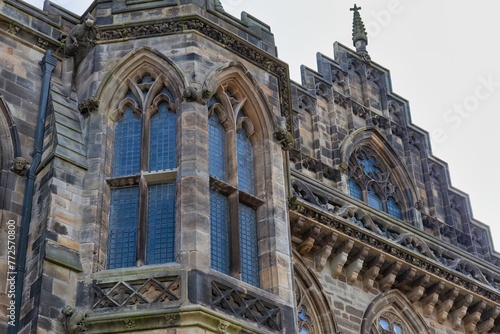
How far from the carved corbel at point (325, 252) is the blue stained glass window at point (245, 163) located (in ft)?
10.6

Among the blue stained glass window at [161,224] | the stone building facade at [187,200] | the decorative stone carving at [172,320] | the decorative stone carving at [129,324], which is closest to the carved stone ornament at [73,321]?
the stone building facade at [187,200]

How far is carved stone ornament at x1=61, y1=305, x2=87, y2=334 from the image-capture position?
47.3 feet

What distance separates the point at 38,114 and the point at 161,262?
342 cm

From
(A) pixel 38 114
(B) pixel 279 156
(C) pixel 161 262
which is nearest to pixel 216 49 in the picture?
(B) pixel 279 156

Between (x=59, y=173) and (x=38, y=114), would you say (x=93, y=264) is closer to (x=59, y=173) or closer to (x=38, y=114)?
(x=59, y=173)

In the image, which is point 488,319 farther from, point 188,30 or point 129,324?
point 129,324

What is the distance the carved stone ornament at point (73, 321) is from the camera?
47.3 ft

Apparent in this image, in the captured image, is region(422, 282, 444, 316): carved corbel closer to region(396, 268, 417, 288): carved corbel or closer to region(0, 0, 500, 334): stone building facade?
region(0, 0, 500, 334): stone building facade

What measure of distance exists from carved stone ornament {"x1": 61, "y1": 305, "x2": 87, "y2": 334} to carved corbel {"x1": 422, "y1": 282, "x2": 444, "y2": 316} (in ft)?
30.1

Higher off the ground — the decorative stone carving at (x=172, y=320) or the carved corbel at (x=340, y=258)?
the carved corbel at (x=340, y=258)

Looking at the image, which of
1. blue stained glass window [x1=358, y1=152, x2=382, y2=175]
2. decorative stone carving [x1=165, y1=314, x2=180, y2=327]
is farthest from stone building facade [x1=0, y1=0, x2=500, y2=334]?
blue stained glass window [x1=358, y1=152, x2=382, y2=175]

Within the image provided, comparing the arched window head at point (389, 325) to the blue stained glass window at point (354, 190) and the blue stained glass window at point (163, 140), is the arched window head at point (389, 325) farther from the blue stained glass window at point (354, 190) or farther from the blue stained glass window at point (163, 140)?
the blue stained glass window at point (163, 140)

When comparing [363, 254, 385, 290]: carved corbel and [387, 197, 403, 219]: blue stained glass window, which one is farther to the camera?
[387, 197, 403, 219]: blue stained glass window

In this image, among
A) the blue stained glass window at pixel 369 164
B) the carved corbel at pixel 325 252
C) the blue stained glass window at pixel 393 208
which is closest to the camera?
the carved corbel at pixel 325 252
